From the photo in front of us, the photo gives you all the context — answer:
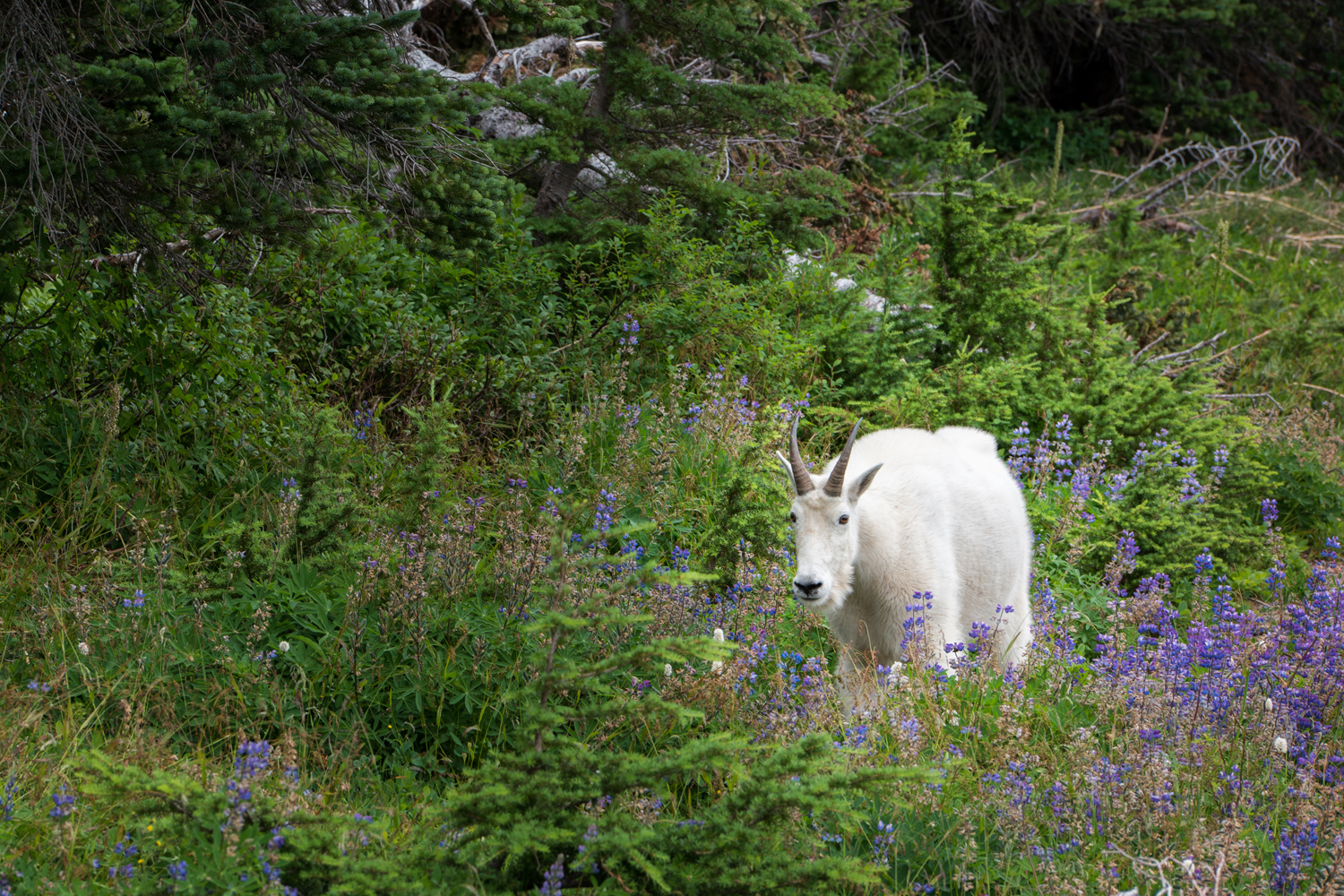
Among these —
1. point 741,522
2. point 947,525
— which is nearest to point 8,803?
point 741,522

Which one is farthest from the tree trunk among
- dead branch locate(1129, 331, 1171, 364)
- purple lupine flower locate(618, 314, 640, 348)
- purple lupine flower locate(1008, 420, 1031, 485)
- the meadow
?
dead branch locate(1129, 331, 1171, 364)

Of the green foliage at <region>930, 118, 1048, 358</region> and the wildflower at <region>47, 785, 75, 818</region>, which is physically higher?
the wildflower at <region>47, 785, 75, 818</region>

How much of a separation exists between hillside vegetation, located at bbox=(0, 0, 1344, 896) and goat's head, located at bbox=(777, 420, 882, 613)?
32cm

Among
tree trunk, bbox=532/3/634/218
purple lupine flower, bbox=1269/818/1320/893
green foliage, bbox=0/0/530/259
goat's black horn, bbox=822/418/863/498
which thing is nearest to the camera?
purple lupine flower, bbox=1269/818/1320/893

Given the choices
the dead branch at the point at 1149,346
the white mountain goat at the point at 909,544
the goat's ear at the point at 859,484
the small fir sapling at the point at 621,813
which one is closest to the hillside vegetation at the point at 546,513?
the small fir sapling at the point at 621,813

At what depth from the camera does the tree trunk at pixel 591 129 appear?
7.38m

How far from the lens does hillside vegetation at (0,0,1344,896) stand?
117 inches

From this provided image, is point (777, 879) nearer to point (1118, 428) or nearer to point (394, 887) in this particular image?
point (394, 887)

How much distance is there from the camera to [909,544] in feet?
17.0

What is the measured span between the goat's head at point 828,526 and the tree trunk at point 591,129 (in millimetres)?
3800

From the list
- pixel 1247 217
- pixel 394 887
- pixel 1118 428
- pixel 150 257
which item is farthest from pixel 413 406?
pixel 1247 217

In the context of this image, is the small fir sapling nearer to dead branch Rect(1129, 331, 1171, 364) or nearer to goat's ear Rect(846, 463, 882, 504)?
goat's ear Rect(846, 463, 882, 504)

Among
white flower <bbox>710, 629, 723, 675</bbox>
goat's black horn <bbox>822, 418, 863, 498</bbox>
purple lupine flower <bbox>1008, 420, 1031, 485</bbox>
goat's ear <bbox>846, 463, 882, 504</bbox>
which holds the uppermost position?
goat's black horn <bbox>822, 418, 863, 498</bbox>

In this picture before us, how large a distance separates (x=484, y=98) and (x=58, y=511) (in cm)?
272
